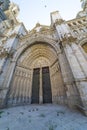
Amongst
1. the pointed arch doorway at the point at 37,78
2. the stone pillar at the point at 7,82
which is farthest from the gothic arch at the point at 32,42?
the stone pillar at the point at 7,82

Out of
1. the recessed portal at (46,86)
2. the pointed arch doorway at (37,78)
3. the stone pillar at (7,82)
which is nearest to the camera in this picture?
the stone pillar at (7,82)

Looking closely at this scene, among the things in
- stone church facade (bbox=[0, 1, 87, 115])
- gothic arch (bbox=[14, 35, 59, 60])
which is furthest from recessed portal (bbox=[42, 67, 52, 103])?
gothic arch (bbox=[14, 35, 59, 60])

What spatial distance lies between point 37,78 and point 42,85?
3.14ft

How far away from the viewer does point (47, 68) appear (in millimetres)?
8758

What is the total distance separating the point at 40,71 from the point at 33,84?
146 centimetres

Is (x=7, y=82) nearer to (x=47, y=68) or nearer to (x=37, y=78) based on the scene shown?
(x=37, y=78)

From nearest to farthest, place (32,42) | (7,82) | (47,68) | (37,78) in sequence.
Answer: (7,82) → (37,78) → (47,68) → (32,42)

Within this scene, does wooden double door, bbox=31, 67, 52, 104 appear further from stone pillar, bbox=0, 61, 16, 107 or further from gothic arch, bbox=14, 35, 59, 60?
gothic arch, bbox=14, 35, 59, 60

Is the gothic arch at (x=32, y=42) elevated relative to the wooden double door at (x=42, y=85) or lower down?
elevated

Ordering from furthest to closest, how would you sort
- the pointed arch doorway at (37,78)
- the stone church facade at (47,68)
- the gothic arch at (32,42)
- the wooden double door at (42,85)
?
the gothic arch at (32,42), the wooden double door at (42,85), the pointed arch doorway at (37,78), the stone church facade at (47,68)

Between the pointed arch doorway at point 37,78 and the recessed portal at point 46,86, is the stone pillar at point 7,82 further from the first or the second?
the recessed portal at point 46,86

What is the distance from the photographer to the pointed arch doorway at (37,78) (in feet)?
22.1

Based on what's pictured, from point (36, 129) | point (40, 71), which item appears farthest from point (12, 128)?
point (40, 71)

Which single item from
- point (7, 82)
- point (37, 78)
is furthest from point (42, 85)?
point (7, 82)
